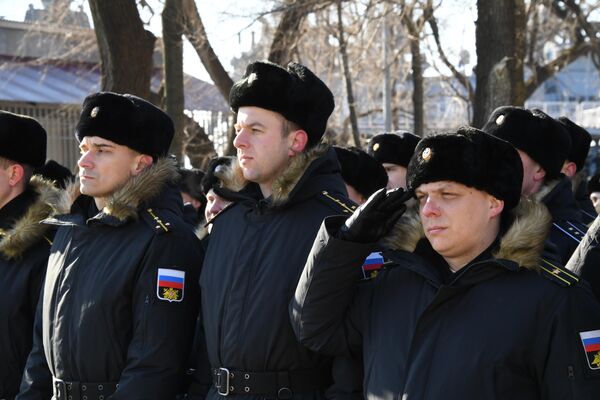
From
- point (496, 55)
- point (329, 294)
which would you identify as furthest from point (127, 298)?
point (496, 55)

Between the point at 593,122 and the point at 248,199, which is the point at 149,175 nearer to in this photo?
the point at 248,199

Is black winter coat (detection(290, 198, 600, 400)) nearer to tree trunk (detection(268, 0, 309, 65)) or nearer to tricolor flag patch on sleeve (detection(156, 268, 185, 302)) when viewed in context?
tricolor flag patch on sleeve (detection(156, 268, 185, 302))

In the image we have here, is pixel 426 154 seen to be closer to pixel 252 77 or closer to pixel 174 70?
pixel 252 77

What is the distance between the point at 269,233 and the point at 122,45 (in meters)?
5.98

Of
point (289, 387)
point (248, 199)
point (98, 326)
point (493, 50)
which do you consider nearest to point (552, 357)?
point (289, 387)

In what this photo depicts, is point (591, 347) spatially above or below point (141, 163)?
below

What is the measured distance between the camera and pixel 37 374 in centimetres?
455

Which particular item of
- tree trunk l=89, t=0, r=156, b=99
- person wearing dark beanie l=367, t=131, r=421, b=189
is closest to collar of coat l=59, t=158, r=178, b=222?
person wearing dark beanie l=367, t=131, r=421, b=189

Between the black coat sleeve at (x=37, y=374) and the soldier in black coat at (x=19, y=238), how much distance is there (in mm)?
279

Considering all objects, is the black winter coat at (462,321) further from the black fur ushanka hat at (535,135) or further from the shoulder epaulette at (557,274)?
the black fur ushanka hat at (535,135)

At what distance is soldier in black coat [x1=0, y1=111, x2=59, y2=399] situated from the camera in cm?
489

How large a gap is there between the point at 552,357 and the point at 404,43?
17.7 meters

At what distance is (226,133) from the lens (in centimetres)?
1588

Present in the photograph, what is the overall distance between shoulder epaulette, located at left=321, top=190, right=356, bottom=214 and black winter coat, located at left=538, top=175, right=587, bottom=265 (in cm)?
133
